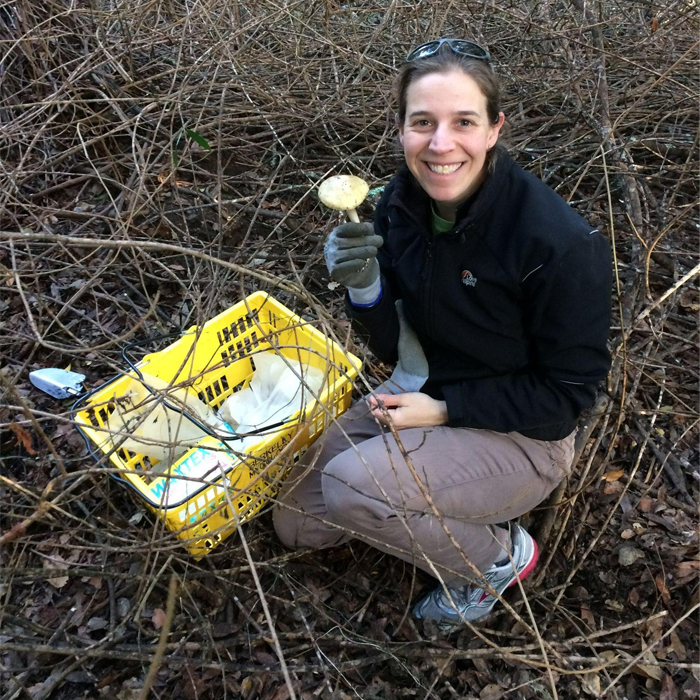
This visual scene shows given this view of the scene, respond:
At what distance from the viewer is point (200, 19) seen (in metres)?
3.47

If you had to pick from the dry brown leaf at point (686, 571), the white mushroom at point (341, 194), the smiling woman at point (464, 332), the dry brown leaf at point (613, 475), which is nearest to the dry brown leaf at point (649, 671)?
the dry brown leaf at point (686, 571)

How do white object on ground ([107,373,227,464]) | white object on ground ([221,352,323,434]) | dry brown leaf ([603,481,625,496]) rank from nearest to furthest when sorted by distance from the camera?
1. white object on ground ([107,373,227,464])
2. dry brown leaf ([603,481,625,496])
3. white object on ground ([221,352,323,434])

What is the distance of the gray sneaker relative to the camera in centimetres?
172

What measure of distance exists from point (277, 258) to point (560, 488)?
1642mm

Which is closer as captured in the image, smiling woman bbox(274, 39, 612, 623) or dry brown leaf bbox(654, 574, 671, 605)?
smiling woman bbox(274, 39, 612, 623)

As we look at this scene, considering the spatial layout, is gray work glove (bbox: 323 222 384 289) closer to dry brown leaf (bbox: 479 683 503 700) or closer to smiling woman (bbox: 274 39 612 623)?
smiling woman (bbox: 274 39 612 623)

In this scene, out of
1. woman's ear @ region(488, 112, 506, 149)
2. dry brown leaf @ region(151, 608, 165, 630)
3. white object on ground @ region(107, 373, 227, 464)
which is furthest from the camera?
white object on ground @ region(107, 373, 227, 464)

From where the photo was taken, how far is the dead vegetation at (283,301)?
5.40 ft

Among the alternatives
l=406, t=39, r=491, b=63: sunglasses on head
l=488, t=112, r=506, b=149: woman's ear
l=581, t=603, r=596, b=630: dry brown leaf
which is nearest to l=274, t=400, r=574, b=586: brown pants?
l=581, t=603, r=596, b=630: dry brown leaf

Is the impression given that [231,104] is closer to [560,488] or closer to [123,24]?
[123,24]

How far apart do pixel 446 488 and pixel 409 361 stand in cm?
45

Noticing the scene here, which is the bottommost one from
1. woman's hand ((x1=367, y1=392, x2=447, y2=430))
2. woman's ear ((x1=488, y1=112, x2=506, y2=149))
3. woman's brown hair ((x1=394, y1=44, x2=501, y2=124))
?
woman's hand ((x1=367, y1=392, x2=447, y2=430))

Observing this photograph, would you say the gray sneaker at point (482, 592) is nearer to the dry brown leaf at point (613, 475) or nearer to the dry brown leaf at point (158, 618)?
the dry brown leaf at point (613, 475)

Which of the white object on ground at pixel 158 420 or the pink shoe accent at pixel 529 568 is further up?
the white object on ground at pixel 158 420
